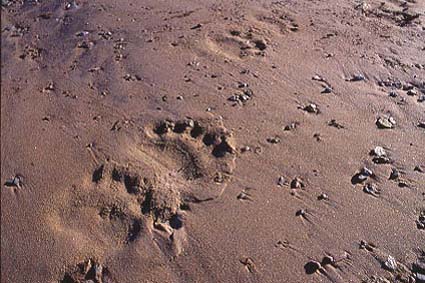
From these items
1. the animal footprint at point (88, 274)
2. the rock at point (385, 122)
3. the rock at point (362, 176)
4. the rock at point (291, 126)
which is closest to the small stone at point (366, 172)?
the rock at point (362, 176)

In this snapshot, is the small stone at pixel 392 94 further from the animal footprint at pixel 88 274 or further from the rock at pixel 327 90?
the animal footprint at pixel 88 274

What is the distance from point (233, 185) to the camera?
12.3 feet

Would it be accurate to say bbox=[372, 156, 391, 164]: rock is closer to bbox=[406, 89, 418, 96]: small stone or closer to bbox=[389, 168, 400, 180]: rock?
bbox=[389, 168, 400, 180]: rock

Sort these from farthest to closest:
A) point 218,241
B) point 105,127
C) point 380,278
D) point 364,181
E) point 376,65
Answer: point 376,65 → point 105,127 → point 364,181 → point 218,241 → point 380,278

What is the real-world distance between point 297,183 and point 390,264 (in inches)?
34.5

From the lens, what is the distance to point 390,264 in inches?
127

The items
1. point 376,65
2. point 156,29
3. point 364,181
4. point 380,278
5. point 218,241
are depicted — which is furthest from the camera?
point 156,29

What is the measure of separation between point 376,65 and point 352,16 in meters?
1.04

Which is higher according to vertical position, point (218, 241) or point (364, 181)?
point (364, 181)

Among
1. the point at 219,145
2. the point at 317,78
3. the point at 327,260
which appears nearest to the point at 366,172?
the point at 327,260

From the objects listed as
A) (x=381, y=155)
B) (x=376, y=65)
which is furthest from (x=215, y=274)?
(x=376, y=65)

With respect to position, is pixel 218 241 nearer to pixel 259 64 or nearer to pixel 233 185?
→ pixel 233 185

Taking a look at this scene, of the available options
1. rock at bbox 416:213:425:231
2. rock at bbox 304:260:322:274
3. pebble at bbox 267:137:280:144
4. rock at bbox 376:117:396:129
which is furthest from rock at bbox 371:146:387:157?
rock at bbox 304:260:322:274

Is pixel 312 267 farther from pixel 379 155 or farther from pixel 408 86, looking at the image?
pixel 408 86
